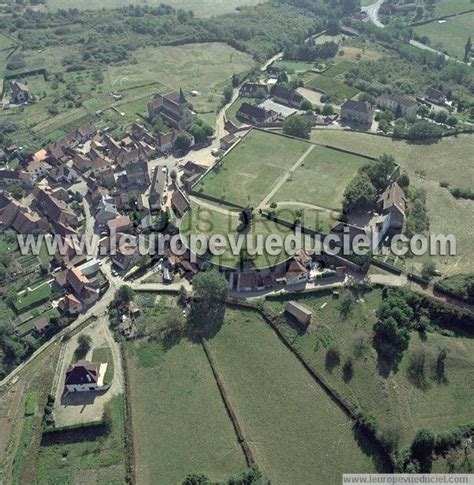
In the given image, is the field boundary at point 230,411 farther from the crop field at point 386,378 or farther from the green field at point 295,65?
the green field at point 295,65

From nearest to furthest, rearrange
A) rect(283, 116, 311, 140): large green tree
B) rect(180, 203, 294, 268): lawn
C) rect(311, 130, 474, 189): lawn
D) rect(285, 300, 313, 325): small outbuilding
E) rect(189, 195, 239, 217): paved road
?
1. rect(285, 300, 313, 325): small outbuilding
2. rect(180, 203, 294, 268): lawn
3. rect(189, 195, 239, 217): paved road
4. rect(311, 130, 474, 189): lawn
5. rect(283, 116, 311, 140): large green tree

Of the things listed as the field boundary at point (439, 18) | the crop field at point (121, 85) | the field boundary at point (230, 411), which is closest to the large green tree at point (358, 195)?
the field boundary at point (230, 411)

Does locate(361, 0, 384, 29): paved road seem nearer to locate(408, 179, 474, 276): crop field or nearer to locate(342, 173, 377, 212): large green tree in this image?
locate(408, 179, 474, 276): crop field

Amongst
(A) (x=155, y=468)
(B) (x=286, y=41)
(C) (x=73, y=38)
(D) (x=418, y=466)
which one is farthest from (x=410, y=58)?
(A) (x=155, y=468)

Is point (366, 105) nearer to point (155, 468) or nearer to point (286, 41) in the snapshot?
point (286, 41)

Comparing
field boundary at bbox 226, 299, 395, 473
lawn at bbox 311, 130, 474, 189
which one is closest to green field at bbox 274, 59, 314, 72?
lawn at bbox 311, 130, 474, 189

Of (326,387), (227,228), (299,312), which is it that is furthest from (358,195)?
(326,387)

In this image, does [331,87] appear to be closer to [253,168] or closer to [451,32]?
[253,168]
